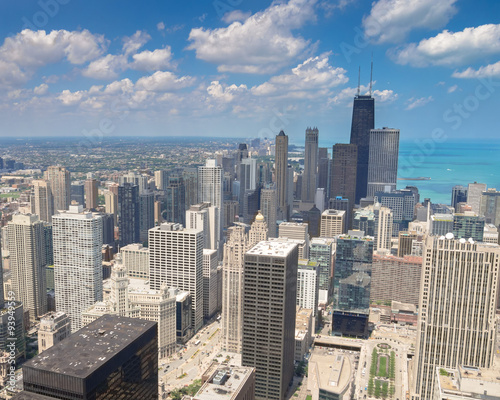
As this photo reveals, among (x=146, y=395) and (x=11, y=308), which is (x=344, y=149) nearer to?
(x=11, y=308)

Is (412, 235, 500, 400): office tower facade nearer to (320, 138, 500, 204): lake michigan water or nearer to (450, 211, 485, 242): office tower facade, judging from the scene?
(320, 138, 500, 204): lake michigan water

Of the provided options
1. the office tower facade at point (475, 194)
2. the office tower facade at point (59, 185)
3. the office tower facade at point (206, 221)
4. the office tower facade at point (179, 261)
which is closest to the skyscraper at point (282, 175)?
the office tower facade at point (206, 221)

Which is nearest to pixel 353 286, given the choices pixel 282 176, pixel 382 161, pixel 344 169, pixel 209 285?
pixel 209 285

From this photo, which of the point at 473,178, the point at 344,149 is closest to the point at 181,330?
the point at 473,178

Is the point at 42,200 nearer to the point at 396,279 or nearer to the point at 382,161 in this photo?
the point at 396,279

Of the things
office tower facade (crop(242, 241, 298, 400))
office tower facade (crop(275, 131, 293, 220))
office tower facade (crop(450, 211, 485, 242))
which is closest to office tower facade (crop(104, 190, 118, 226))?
office tower facade (crop(275, 131, 293, 220))

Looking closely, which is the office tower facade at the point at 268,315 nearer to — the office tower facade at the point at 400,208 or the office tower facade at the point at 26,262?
the office tower facade at the point at 26,262
